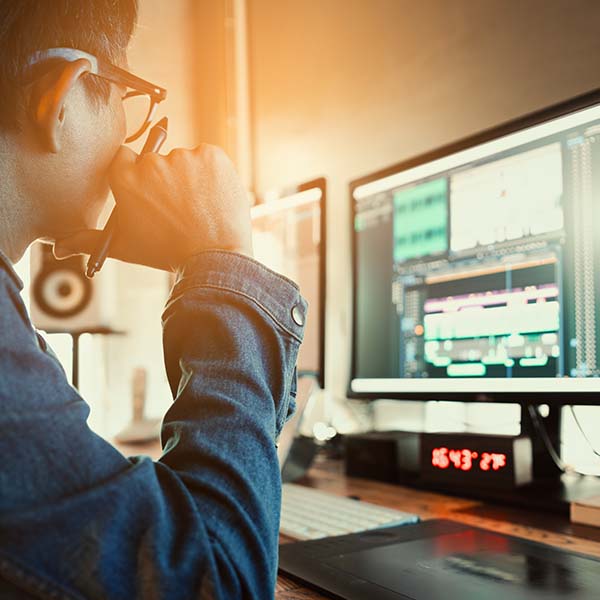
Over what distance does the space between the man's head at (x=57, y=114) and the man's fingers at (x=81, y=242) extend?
2cm

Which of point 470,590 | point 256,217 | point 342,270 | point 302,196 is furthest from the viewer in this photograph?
point 342,270

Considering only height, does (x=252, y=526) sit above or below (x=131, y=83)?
below

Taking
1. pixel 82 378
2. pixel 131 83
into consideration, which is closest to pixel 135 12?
pixel 131 83

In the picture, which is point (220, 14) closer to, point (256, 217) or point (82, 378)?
point (256, 217)

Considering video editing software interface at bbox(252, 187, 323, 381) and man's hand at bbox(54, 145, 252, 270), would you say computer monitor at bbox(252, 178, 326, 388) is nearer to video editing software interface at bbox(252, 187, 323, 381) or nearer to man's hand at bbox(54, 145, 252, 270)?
video editing software interface at bbox(252, 187, 323, 381)

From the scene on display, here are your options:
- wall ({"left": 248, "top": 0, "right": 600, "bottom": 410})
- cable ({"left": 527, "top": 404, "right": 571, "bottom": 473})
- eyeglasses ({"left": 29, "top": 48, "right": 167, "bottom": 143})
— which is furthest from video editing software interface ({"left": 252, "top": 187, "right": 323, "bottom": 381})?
eyeglasses ({"left": 29, "top": 48, "right": 167, "bottom": 143})

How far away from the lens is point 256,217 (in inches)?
56.6

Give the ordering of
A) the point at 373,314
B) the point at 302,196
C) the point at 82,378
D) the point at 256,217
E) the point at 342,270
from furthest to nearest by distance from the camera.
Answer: the point at 82,378 → the point at 342,270 → the point at 256,217 → the point at 302,196 → the point at 373,314

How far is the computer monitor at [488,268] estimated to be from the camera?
84 centimetres

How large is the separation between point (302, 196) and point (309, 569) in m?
0.85

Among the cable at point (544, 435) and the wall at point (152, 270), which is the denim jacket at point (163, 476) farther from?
the wall at point (152, 270)

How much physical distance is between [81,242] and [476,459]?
2.18ft

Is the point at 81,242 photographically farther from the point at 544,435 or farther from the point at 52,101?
the point at 544,435

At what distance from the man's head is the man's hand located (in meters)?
0.02
